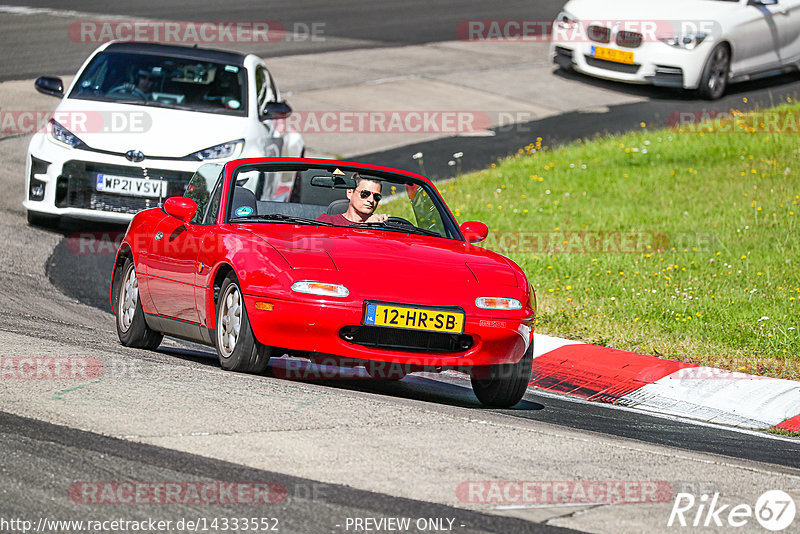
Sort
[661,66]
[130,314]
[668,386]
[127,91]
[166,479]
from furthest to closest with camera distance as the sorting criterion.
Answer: [661,66] < [127,91] < [668,386] < [130,314] < [166,479]

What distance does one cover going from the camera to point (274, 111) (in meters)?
13.4

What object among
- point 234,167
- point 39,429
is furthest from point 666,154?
point 39,429

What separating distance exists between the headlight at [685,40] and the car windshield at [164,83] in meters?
8.51

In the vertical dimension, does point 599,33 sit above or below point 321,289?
above

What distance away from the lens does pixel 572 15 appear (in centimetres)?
2078

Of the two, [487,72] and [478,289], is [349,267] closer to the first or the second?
[478,289]

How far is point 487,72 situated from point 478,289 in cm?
1626

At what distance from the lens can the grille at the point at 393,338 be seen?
7.06m

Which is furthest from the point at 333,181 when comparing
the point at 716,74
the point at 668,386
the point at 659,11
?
the point at 716,74

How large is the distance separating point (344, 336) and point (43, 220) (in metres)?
6.80
